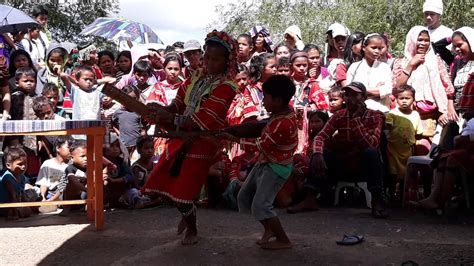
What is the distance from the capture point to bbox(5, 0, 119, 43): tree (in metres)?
19.1

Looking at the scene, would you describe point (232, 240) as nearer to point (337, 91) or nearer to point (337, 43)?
point (337, 91)

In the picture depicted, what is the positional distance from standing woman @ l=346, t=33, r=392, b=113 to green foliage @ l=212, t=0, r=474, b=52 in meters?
6.84

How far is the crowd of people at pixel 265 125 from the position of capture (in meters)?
5.04

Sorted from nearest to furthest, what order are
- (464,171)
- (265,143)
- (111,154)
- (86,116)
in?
(265,143)
(464,171)
(111,154)
(86,116)

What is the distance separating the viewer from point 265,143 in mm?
4801

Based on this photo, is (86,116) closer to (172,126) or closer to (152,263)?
(172,126)

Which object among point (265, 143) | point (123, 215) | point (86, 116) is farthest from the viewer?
point (86, 116)

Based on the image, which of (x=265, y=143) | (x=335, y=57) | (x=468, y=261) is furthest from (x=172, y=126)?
(x=335, y=57)

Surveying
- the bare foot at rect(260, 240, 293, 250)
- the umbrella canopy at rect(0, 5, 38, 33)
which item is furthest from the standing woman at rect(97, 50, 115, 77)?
the bare foot at rect(260, 240, 293, 250)

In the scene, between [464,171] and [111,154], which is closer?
[464,171]

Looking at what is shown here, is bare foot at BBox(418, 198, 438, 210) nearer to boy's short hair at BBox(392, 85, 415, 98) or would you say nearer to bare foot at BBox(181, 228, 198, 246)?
boy's short hair at BBox(392, 85, 415, 98)

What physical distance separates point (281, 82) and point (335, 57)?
13.8ft

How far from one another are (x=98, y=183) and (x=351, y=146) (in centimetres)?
265

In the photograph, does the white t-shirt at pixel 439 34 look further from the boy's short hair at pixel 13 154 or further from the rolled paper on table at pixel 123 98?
the boy's short hair at pixel 13 154
